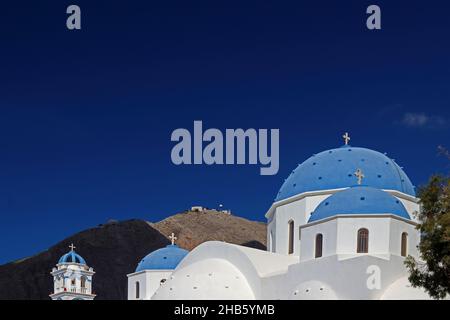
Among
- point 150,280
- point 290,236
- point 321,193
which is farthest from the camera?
point 150,280

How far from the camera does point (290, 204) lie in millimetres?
32688

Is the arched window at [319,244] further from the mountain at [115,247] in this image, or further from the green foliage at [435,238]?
the mountain at [115,247]

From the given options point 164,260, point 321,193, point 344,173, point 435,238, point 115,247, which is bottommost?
point 435,238

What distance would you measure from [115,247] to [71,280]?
38.0 metres

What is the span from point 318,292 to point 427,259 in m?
5.17

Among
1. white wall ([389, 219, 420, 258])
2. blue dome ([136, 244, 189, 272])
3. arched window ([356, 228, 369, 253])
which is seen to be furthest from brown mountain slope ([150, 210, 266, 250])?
arched window ([356, 228, 369, 253])

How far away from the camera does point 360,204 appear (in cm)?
2759

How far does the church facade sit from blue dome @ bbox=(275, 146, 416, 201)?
0.13 ft

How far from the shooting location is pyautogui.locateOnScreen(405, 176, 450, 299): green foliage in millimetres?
21266

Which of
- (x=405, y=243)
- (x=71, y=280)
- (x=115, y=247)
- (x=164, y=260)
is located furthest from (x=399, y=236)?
(x=115, y=247)

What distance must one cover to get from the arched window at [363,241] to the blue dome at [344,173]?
4178 millimetres

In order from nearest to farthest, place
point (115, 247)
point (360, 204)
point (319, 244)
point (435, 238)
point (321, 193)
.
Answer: point (435, 238) → point (360, 204) → point (319, 244) → point (321, 193) → point (115, 247)

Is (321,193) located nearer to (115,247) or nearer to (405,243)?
(405,243)
